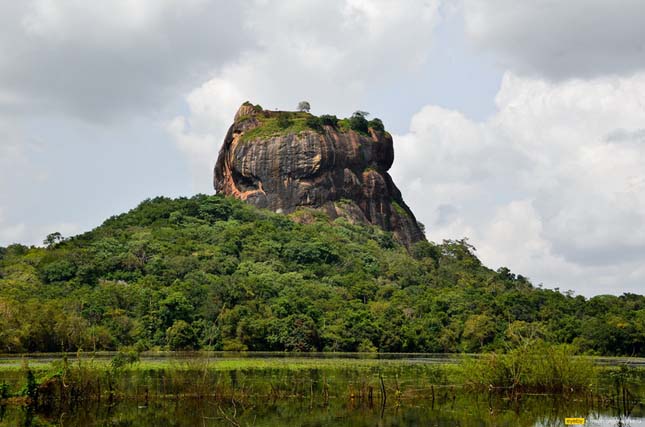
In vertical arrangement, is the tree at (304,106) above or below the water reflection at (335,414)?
above

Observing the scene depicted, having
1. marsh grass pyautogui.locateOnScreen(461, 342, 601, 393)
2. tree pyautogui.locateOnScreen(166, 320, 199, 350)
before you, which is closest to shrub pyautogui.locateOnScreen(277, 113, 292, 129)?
tree pyautogui.locateOnScreen(166, 320, 199, 350)

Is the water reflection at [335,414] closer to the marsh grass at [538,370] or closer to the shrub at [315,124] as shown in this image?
the marsh grass at [538,370]

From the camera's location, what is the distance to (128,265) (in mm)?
78875

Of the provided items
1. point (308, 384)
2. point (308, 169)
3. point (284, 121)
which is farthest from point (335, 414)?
point (284, 121)

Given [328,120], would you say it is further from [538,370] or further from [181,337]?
[538,370]

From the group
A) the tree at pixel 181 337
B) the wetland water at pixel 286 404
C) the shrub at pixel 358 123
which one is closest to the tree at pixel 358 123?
the shrub at pixel 358 123

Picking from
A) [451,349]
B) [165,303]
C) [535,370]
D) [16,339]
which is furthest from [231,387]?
[451,349]

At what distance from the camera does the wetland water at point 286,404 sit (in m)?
23.8

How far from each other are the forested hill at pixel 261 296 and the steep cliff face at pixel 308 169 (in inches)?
208

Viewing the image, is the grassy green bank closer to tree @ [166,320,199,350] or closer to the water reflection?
the water reflection

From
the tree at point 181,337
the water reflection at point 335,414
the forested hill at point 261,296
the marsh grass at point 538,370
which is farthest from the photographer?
the forested hill at point 261,296

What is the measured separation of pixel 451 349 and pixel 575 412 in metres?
46.0

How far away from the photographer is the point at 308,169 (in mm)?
107438

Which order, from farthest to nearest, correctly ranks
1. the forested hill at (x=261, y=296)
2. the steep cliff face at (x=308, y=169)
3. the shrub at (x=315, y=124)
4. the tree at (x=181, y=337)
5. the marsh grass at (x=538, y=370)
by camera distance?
the shrub at (x=315, y=124) → the steep cliff face at (x=308, y=169) → the forested hill at (x=261, y=296) → the tree at (x=181, y=337) → the marsh grass at (x=538, y=370)
